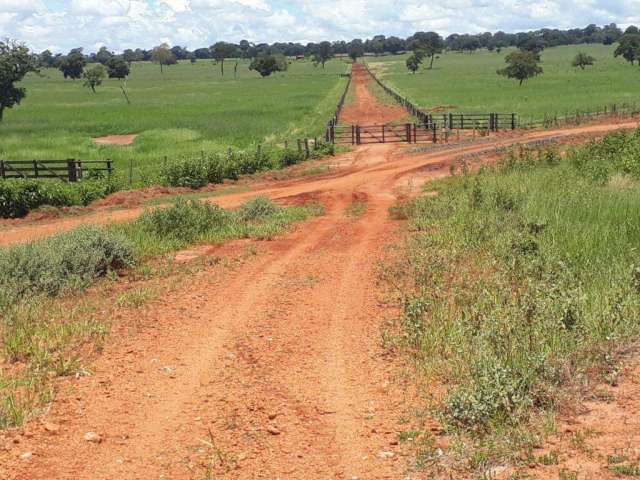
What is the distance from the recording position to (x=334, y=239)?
52.0 ft

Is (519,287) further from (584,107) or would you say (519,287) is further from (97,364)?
(584,107)

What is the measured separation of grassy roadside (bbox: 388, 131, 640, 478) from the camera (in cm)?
649

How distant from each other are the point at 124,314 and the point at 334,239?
247 inches

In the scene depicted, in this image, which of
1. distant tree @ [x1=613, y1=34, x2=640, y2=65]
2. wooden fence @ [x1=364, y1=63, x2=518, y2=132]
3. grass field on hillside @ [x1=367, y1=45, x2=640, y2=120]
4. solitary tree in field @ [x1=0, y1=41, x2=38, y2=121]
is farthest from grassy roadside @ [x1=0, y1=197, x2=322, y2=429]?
distant tree @ [x1=613, y1=34, x2=640, y2=65]

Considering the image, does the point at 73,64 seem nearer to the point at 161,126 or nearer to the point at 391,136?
the point at 161,126

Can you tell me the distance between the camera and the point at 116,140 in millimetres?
47531

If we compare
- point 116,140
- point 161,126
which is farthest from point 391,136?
point 161,126

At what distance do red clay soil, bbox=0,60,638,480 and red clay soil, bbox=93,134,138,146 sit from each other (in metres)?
34.3

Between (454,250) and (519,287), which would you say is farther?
(454,250)

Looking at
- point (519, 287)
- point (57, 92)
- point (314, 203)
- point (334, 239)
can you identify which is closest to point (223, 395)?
point (519, 287)

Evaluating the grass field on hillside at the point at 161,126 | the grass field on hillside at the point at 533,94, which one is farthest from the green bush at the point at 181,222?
the grass field on hillside at the point at 533,94

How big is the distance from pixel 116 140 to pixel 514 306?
42.1 m

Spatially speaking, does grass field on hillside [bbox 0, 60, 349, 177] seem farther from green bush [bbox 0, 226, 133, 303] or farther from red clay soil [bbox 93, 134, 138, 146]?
green bush [bbox 0, 226, 133, 303]

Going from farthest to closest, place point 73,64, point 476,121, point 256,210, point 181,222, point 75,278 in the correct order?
point 73,64 → point 476,121 → point 256,210 → point 181,222 → point 75,278
